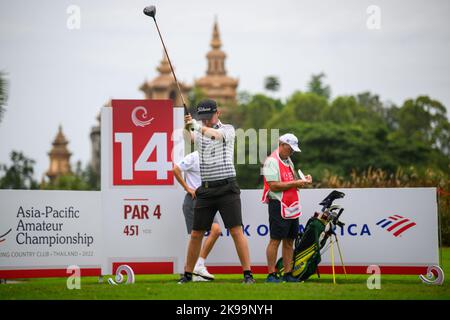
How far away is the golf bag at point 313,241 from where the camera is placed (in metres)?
14.5

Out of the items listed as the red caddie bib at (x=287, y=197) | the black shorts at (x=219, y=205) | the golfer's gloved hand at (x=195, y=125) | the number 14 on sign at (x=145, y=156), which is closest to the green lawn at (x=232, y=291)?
the black shorts at (x=219, y=205)

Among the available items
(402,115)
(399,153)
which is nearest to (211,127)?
(399,153)

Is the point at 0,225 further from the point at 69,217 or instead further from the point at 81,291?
the point at 81,291

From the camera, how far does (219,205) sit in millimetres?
13773

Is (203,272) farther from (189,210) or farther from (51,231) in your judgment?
(51,231)

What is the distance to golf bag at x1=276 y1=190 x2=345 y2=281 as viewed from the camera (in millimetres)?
14469

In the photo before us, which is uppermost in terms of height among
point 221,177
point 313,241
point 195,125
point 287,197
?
point 195,125

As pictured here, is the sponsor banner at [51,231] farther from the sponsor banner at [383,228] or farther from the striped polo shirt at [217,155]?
the striped polo shirt at [217,155]

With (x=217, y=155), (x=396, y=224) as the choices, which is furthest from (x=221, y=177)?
(x=396, y=224)

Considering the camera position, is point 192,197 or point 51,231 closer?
point 192,197

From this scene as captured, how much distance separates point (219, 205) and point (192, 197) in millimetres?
1286

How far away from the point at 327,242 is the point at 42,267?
12.7 ft

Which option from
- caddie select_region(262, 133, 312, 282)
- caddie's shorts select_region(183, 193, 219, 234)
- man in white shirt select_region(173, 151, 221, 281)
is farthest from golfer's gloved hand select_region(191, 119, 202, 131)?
caddie's shorts select_region(183, 193, 219, 234)

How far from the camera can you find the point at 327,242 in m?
15.6
